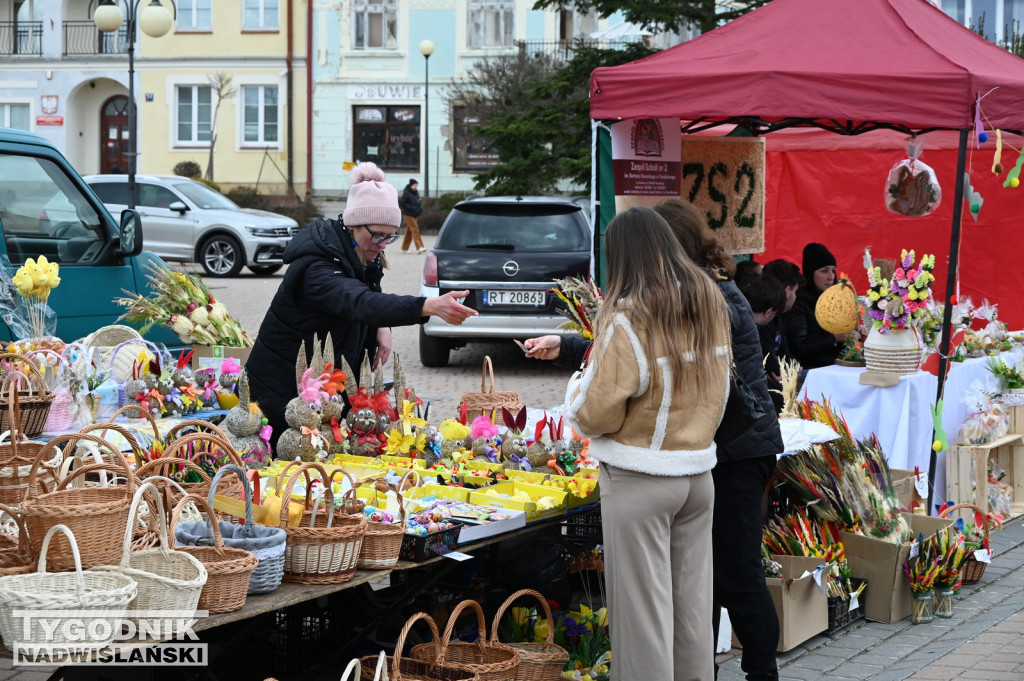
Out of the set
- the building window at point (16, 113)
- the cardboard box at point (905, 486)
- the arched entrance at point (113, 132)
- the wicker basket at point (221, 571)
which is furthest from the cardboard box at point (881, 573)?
the building window at point (16, 113)

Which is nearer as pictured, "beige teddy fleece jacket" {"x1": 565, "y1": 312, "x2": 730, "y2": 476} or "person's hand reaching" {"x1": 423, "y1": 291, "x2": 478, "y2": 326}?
"beige teddy fleece jacket" {"x1": 565, "y1": 312, "x2": 730, "y2": 476}

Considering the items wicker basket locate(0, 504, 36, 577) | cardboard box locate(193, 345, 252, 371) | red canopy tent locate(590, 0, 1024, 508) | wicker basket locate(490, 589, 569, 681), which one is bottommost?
wicker basket locate(490, 589, 569, 681)

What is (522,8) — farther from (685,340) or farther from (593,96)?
(685,340)

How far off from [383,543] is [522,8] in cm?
3016

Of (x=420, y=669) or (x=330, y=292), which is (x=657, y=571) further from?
(x=330, y=292)

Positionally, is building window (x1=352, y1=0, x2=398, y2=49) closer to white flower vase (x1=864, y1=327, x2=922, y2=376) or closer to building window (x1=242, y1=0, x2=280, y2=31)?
building window (x1=242, y1=0, x2=280, y2=31)

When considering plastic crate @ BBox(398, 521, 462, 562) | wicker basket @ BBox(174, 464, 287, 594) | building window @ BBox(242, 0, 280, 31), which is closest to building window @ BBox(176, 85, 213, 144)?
building window @ BBox(242, 0, 280, 31)

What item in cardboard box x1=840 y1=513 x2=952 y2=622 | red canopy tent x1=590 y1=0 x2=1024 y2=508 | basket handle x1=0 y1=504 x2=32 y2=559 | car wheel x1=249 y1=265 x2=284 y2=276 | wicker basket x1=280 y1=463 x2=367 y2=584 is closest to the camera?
basket handle x1=0 y1=504 x2=32 y2=559

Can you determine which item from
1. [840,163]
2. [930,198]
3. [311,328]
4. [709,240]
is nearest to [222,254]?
[840,163]

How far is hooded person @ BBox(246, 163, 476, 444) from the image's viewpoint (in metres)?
4.76

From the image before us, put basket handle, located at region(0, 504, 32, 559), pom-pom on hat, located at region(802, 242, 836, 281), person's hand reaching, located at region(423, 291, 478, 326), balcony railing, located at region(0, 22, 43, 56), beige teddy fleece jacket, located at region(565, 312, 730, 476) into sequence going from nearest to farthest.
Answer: basket handle, located at region(0, 504, 32, 559), beige teddy fleece jacket, located at region(565, 312, 730, 476), person's hand reaching, located at region(423, 291, 478, 326), pom-pom on hat, located at region(802, 242, 836, 281), balcony railing, located at region(0, 22, 43, 56)

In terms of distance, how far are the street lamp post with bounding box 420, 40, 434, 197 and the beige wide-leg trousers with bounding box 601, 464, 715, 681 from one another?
27.4 m

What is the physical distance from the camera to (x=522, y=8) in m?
32.0

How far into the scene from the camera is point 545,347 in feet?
13.7
